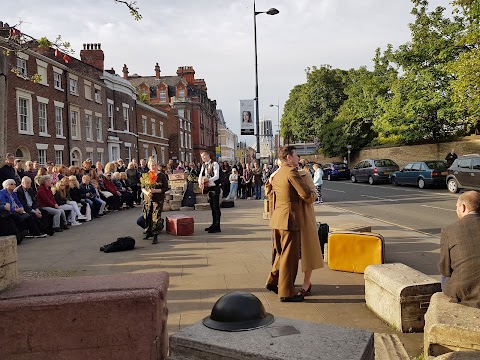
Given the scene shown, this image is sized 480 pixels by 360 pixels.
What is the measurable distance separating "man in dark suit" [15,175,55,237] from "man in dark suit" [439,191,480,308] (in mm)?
9892

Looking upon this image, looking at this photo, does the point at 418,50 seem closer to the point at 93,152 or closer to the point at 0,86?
the point at 93,152

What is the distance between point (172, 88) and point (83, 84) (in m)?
45.6

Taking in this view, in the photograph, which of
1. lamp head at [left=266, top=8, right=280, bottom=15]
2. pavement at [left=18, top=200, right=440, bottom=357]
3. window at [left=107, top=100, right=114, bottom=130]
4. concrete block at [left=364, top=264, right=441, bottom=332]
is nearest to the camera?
concrete block at [left=364, top=264, right=441, bottom=332]

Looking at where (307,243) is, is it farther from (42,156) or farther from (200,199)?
(42,156)

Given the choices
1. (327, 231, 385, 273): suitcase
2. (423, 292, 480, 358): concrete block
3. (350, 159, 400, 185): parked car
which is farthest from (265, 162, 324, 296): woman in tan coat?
(350, 159, 400, 185): parked car

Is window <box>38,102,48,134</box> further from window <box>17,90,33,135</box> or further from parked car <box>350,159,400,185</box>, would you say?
parked car <box>350,159,400,185</box>

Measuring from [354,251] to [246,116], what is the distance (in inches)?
820

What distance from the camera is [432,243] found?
28.7 feet

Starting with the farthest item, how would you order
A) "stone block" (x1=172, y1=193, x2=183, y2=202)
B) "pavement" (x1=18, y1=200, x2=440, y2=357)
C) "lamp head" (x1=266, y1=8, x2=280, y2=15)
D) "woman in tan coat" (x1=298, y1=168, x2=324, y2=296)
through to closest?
"lamp head" (x1=266, y1=8, x2=280, y2=15)
"stone block" (x1=172, y1=193, x2=183, y2=202)
"woman in tan coat" (x1=298, y1=168, x2=324, y2=296)
"pavement" (x1=18, y1=200, x2=440, y2=357)

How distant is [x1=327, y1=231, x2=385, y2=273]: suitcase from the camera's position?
643 centimetres

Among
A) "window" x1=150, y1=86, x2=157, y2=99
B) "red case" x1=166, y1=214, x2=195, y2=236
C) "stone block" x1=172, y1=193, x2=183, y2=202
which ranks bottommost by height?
"red case" x1=166, y1=214, x2=195, y2=236

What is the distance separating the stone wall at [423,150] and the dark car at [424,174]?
7223 millimetres

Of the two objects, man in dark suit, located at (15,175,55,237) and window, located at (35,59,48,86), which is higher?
window, located at (35,59,48,86)

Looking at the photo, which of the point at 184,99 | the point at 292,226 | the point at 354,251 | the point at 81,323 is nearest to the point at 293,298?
the point at 292,226
